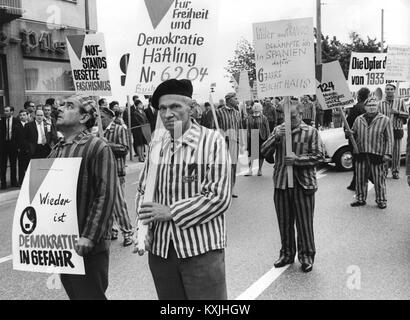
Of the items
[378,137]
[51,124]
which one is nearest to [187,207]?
[378,137]

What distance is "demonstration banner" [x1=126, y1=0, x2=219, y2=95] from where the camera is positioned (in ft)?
11.1

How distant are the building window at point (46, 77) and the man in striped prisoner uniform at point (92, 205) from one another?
17025 millimetres

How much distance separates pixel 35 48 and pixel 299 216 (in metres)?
16.4

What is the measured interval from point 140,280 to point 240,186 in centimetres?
598

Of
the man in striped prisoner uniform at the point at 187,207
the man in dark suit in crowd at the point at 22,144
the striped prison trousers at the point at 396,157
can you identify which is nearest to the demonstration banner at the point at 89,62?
the man in striped prisoner uniform at the point at 187,207

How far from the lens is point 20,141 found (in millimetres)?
11016

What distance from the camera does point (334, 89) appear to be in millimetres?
7832

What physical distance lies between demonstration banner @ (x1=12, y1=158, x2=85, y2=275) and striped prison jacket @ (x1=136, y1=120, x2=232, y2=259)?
547 millimetres

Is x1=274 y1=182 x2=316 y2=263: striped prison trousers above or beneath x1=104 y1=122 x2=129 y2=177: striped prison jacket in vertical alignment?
beneath

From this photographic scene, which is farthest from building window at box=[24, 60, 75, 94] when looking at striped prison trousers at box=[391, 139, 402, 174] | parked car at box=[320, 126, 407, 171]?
striped prison trousers at box=[391, 139, 402, 174]

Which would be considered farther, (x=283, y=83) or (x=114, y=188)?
(x=283, y=83)

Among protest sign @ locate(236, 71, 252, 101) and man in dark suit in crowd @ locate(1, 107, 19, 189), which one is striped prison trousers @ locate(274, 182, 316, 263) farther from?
man in dark suit in crowd @ locate(1, 107, 19, 189)
